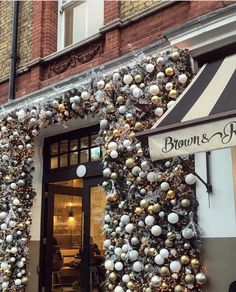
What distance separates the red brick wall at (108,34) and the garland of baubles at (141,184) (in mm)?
692

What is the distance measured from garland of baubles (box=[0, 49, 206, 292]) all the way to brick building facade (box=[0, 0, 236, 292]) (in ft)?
1.01

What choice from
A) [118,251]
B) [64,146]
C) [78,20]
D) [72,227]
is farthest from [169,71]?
[72,227]

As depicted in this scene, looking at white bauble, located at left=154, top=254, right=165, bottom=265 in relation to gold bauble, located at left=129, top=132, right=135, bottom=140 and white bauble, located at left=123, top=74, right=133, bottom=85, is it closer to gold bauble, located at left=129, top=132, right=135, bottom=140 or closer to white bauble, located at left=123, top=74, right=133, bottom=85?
gold bauble, located at left=129, top=132, right=135, bottom=140

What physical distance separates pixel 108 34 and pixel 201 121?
389cm

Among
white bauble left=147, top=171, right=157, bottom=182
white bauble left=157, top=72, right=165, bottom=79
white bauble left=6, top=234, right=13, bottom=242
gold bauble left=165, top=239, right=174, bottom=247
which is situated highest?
white bauble left=157, top=72, right=165, bottom=79

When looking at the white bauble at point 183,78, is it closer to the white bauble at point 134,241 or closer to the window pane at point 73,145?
the white bauble at point 134,241

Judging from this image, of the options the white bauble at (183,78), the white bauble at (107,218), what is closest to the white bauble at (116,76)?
the white bauble at (183,78)

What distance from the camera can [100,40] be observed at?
27.5 ft

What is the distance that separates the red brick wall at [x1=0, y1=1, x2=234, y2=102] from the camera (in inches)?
281

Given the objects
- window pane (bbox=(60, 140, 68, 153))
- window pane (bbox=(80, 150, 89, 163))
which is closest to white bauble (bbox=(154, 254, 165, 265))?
window pane (bbox=(80, 150, 89, 163))

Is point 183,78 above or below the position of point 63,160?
above

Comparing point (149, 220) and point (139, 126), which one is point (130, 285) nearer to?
point (149, 220)

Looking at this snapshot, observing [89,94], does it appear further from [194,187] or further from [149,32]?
[194,187]

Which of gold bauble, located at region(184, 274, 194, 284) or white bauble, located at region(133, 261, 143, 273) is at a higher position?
white bauble, located at region(133, 261, 143, 273)
